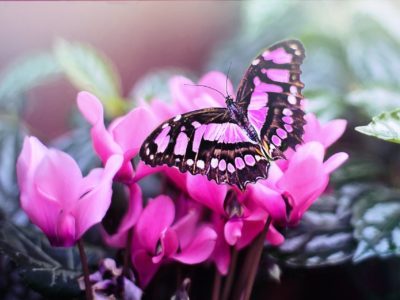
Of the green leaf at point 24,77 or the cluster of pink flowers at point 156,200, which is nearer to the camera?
the cluster of pink flowers at point 156,200

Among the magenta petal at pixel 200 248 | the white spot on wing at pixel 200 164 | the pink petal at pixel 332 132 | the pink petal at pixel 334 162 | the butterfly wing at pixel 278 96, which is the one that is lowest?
the magenta petal at pixel 200 248

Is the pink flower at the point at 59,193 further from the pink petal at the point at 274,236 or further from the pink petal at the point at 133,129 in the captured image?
the pink petal at the point at 274,236

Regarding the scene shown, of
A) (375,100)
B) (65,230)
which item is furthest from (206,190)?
(375,100)

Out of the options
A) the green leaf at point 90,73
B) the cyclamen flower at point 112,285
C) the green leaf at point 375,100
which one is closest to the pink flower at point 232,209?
the cyclamen flower at point 112,285

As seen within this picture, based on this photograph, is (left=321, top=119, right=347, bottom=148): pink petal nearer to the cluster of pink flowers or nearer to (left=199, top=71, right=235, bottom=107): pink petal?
the cluster of pink flowers

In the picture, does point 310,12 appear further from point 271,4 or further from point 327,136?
point 327,136

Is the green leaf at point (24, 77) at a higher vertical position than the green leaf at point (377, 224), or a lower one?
higher

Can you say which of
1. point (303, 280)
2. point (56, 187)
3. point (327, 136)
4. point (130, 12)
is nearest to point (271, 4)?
point (130, 12)

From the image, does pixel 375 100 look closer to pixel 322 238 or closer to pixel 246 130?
pixel 322 238
